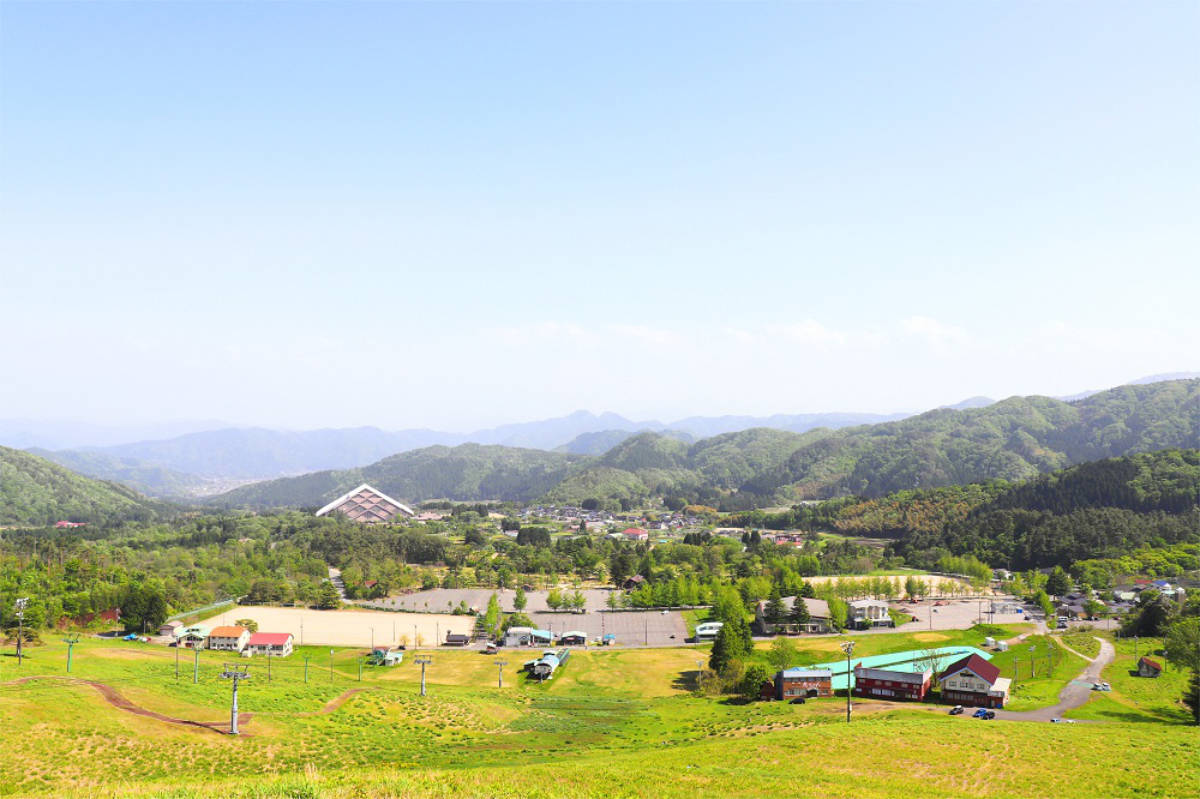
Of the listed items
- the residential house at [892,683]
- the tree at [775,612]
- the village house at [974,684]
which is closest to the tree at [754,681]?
the residential house at [892,683]

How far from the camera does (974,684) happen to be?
162 feet

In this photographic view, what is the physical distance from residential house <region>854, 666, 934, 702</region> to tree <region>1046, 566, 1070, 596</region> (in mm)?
57455

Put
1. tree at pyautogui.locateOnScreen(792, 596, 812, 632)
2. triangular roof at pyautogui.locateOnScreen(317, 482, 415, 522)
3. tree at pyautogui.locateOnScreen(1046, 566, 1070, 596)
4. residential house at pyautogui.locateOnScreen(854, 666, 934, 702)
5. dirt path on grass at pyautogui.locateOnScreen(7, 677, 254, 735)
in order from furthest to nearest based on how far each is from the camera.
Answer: triangular roof at pyautogui.locateOnScreen(317, 482, 415, 522), tree at pyautogui.locateOnScreen(1046, 566, 1070, 596), tree at pyautogui.locateOnScreen(792, 596, 812, 632), residential house at pyautogui.locateOnScreen(854, 666, 934, 702), dirt path on grass at pyautogui.locateOnScreen(7, 677, 254, 735)

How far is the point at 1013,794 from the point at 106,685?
148 ft

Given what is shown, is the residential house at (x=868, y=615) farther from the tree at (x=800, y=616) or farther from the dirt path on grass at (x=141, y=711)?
the dirt path on grass at (x=141, y=711)

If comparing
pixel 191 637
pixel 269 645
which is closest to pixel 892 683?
pixel 269 645

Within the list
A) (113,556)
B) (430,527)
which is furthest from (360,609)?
(430,527)

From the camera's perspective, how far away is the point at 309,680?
5197 cm

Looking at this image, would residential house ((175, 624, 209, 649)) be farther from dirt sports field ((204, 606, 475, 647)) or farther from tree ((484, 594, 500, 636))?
tree ((484, 594, 500, 636))

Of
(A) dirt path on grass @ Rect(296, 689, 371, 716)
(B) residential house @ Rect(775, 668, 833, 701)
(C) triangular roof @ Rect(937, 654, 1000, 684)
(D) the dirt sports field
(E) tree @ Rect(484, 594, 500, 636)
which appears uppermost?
(A) dirt path on grass @ Rect(296, 689, 371, 716)

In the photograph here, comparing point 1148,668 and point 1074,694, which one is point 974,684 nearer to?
point 1074,694

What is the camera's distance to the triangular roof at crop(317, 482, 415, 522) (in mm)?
180625

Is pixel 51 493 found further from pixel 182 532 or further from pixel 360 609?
pixel 360 609

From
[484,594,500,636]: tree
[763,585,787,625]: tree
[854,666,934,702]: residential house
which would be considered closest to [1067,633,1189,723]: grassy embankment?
[854,666,934,702]: residential house
